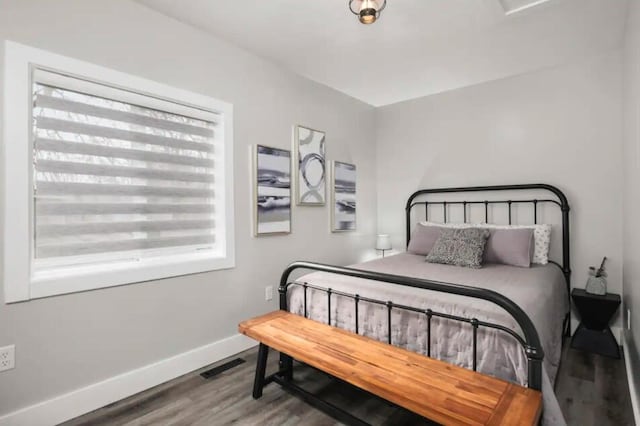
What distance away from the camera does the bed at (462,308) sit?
1.36 meters

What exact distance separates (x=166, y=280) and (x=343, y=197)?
2090 mm

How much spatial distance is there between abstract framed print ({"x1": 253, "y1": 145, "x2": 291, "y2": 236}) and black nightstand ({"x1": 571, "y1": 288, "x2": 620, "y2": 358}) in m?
2.51

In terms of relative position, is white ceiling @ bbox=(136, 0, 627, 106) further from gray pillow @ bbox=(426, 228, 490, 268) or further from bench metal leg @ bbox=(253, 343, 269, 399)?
bench metal leg @ bbox=(253, 343, 269, 399)

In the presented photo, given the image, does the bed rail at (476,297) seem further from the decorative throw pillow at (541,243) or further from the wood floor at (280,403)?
the decorative throw pillow at (541,243)

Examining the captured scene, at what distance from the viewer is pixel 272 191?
9.45ft

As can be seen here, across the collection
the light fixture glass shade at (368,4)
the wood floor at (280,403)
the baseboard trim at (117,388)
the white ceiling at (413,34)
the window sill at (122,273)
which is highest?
the white ceiling at (413,34)

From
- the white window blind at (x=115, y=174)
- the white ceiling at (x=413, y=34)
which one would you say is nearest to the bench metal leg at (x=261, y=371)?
the white window blind at (x=115, y=174)

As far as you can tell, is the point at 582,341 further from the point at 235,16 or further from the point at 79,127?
the point at 79,127

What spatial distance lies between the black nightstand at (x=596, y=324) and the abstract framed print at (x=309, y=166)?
2375mm

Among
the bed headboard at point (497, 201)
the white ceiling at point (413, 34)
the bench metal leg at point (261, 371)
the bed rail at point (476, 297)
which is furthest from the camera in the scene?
the bed headboard at point (497, 201)

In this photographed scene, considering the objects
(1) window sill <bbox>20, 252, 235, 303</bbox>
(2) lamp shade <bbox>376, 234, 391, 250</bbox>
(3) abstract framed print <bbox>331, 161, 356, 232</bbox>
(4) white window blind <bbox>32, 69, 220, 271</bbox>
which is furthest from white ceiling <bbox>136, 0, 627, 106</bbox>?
(2) lamp shade <bbox>376, 234, 391, 250</bbox>

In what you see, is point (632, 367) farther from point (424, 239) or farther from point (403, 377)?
point (403, 377)

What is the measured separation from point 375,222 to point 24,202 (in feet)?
11.3

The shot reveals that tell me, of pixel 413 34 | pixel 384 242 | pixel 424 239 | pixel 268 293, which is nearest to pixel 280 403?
pixel 268 293
